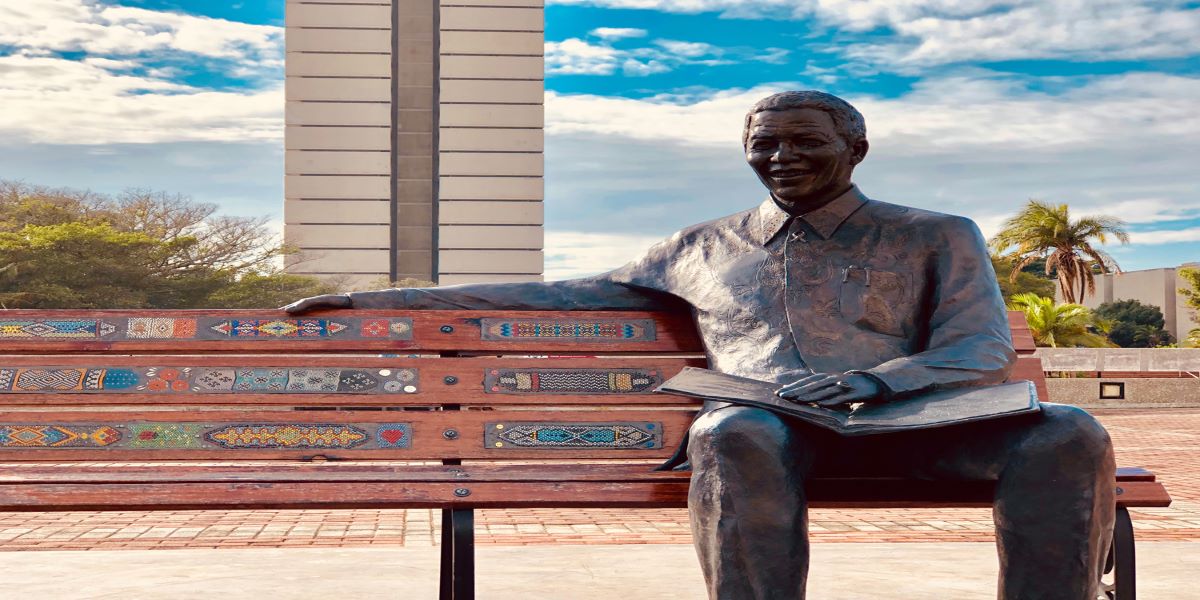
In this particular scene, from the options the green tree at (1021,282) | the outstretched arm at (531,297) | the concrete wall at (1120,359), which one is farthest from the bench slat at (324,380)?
the green tree at (1021,282)

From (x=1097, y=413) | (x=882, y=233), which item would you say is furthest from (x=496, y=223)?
(x=882, y=233)

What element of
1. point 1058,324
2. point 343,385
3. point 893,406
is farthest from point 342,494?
point 1058,324

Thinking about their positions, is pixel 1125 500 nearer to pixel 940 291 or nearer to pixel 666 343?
pixel 940 291

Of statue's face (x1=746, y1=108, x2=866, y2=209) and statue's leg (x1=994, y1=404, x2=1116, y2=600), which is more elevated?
statue's face (x1=746, y1=108, x2=866, y2=209)

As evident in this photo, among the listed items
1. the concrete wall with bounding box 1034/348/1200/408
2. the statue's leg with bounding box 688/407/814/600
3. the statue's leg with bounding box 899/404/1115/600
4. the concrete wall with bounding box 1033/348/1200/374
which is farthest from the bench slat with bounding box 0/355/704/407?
the concrete wall with bounding box 1033/348/1200/374

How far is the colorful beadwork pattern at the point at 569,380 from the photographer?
3.66 metres

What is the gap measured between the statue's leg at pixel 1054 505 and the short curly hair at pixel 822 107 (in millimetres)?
888

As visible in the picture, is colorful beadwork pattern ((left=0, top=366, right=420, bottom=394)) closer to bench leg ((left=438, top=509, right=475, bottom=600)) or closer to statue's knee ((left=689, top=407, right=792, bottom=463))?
bench leg ((left=438, top=509, right=475, bottom=600))

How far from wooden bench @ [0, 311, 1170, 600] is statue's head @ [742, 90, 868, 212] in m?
0.73

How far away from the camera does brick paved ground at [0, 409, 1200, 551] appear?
5.52 m

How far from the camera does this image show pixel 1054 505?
2523 mm

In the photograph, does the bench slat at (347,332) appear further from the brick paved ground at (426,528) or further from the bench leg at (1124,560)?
the brick paved ground at (426,528)

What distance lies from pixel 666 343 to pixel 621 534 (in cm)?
222

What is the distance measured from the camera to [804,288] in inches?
124
